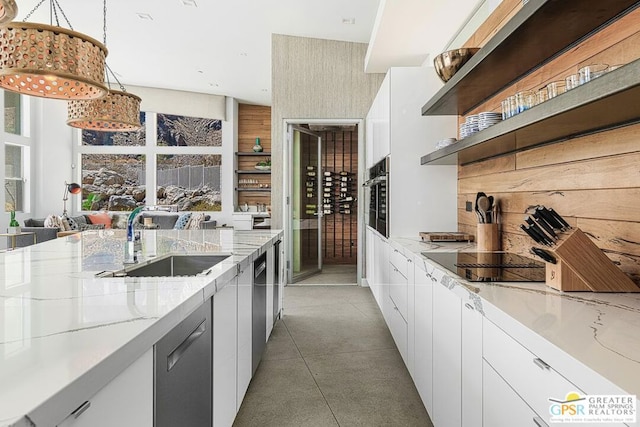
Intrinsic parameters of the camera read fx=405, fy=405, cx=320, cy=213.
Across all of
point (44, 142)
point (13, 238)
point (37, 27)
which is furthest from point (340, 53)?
point (44, 142)

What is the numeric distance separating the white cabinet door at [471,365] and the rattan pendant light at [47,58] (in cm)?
205

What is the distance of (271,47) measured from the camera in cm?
563

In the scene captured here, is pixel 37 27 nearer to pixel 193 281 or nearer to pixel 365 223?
pixel 193 281

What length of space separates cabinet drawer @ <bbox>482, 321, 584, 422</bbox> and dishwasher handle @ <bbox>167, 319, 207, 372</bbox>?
2.89ft

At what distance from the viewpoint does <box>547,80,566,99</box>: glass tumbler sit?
54.4 inches

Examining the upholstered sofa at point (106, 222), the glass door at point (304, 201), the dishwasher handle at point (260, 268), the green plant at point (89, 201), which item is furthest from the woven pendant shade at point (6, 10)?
the green plant at point (89, 201)

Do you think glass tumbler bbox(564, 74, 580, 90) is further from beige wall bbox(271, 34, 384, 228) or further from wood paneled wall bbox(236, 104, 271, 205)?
wood paneled wall bbox(236, 104, 271, 205)

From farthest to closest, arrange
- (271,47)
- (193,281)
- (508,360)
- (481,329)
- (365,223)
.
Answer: (271,47) < (365,223) < (193,281) < (481,329) < (508,360)

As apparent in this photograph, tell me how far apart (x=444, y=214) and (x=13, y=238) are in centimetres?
600

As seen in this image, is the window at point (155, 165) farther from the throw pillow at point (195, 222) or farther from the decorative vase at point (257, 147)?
the throw pillow at point (195, 222)

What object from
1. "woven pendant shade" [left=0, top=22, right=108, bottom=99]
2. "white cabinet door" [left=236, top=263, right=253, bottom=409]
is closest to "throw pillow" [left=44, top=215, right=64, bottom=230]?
"woven pendant shade" [left=0, top=22, right=108, bottom=99]

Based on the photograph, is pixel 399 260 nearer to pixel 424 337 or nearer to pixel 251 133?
pixel 424 337

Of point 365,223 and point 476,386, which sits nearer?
point 476,386
